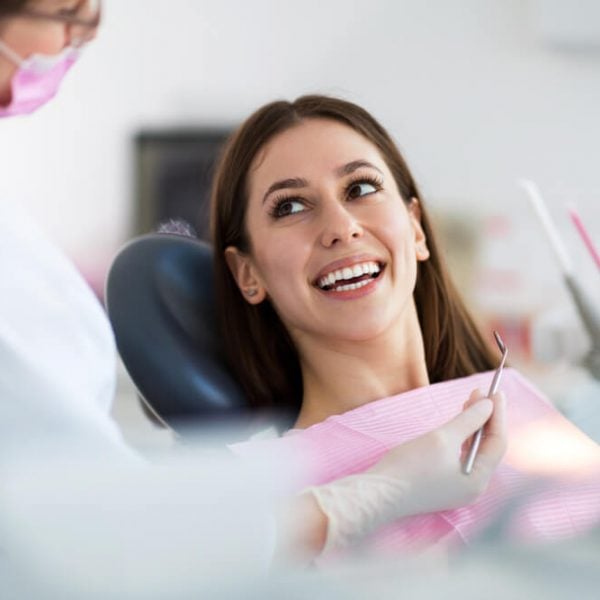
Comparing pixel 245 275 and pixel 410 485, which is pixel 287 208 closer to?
pixel 245 275

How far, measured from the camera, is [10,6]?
64 cm

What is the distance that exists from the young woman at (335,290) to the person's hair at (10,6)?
0.98 feet

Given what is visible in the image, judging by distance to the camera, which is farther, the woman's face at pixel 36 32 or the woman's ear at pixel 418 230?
the woman's ear at pixel 418 230

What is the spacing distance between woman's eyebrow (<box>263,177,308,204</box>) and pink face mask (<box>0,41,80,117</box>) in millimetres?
232

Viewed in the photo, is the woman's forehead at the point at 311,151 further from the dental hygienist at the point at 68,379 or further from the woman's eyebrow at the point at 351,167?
the dental hygienist at the point at 68,379

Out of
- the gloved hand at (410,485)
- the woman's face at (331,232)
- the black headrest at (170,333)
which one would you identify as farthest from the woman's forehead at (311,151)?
the gloved hand at (410,485)

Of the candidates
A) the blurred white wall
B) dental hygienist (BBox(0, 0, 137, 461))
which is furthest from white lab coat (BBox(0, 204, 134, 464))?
the blurred white wall

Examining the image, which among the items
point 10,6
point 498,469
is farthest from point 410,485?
point 10,6

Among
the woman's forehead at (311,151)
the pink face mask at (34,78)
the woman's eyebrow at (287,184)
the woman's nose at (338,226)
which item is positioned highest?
the pink face mask at (34,78)

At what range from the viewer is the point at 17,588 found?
61 cm

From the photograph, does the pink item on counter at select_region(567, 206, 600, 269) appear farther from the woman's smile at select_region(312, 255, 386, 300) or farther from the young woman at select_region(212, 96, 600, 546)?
the woman's smile at select_region(312, 255, 386, 300)

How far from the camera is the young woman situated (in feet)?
2.78

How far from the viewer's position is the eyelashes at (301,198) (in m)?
0.87

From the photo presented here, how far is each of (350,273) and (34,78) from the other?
308 millimetres
